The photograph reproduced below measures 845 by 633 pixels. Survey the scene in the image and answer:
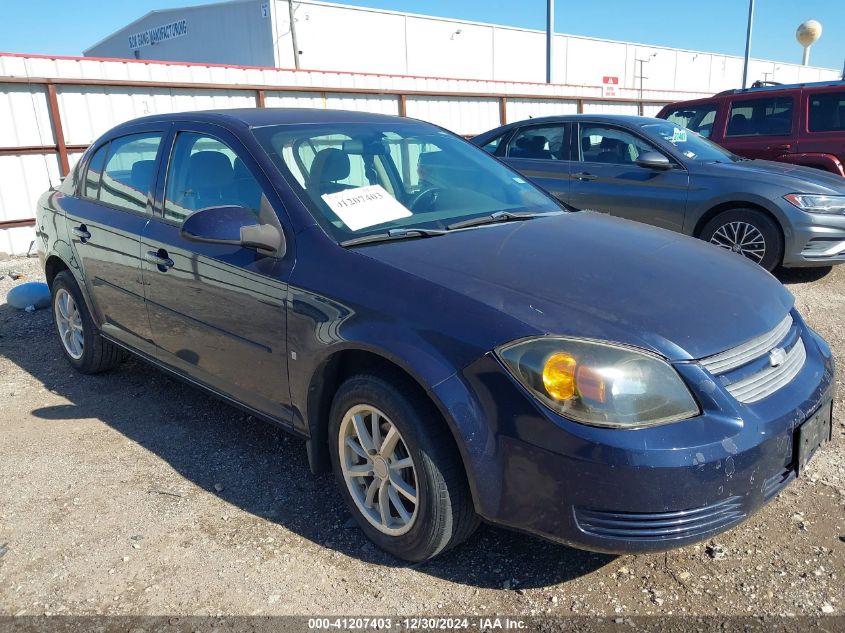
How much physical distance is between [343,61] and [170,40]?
1080cm

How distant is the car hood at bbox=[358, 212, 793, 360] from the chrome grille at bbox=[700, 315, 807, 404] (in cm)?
4

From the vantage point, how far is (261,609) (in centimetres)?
239

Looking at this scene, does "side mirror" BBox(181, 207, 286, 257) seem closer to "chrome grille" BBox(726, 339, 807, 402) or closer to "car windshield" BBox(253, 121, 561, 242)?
"car windshield" BBox(253, 121, 561, 242)

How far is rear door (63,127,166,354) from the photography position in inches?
146

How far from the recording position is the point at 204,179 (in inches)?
133

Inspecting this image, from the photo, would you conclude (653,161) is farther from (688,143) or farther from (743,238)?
(743,238)

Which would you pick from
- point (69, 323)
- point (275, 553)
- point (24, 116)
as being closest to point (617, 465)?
point (275, 553)

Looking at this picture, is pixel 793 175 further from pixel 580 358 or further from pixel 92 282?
pixel 92 282

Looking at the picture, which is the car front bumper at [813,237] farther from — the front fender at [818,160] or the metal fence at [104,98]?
Result: the metal fence at [104,98]

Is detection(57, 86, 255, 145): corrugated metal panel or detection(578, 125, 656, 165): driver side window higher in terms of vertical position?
detection(57, 86, 255, 145): corrugated metal panel

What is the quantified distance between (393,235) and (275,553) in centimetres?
135

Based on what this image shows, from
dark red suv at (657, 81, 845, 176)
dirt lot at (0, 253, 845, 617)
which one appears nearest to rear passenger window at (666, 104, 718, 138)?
dark red suv at (657, 81, 845, 176)

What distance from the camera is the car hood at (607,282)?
86.8 inches

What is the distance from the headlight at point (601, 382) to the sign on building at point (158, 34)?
37.8 metres
